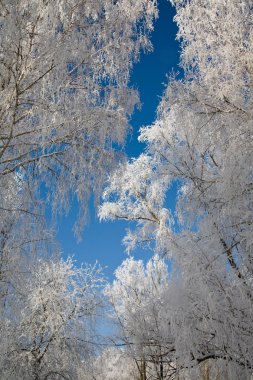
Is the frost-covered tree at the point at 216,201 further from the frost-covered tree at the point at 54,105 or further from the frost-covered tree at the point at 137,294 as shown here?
the frost-covered tree at the point at 137,294

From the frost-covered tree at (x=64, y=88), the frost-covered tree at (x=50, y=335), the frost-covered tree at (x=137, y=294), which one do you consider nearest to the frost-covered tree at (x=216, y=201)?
the frost-covered tree at (x=64, y=88)

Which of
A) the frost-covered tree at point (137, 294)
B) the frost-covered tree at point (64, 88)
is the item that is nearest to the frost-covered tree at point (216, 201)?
the frost-covered tree at point (64, 88)

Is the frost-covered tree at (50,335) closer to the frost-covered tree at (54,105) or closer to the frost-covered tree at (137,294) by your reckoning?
the frost-covered tree at (137,294)

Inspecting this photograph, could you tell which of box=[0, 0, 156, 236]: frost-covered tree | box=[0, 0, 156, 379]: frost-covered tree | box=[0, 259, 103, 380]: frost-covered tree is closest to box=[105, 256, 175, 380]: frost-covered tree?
box=[0, 259, 103, 380]: frost-covered tree

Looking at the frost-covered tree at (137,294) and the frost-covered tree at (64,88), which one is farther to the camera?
the frost-covered tree at (137,294)

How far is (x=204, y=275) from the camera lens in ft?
16.1

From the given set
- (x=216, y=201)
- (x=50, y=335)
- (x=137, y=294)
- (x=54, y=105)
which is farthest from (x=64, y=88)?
(x=137, y=294)

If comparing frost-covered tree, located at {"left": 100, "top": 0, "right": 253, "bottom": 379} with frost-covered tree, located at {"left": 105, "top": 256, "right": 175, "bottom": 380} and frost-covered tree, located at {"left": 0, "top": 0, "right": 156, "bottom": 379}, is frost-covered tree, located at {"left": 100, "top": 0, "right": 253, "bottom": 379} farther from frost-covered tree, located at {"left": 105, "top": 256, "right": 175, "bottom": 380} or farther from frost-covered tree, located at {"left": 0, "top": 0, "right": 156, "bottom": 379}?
frost-covered tree, located at {"left": 105, "top": 256, "right": 175, "bottom": 380}

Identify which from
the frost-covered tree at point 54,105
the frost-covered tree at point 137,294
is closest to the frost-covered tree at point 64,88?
the frost-covered tree at point 54,105

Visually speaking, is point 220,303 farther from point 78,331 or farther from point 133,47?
point 78,331

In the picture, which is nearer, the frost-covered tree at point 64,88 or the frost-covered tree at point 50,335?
the frost-covered tree at point 64,88

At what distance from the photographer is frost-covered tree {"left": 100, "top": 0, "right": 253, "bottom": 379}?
4410 millimetres

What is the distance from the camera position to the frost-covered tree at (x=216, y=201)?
4.41m

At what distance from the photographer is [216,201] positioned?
4.67m
